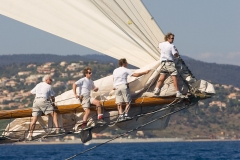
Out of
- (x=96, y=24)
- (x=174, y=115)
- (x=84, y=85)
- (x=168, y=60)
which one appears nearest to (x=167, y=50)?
(x=168, y=60)

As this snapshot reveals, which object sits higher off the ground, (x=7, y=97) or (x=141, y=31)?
(x=7, y=97)

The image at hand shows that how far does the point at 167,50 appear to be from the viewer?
44.2 ft

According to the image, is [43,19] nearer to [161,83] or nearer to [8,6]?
[8,6]

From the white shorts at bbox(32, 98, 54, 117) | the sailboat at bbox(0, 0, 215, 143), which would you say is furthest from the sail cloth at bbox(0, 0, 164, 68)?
the white shorts at bbox(32, 98, 54, 117)

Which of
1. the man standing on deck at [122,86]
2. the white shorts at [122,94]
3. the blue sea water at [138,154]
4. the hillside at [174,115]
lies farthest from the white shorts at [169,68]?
the hillside at [174,115]

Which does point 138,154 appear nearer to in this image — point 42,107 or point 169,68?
point 169,68

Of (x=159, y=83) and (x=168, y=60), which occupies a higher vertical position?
(x=168, y=60)

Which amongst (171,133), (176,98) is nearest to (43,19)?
(176,98)

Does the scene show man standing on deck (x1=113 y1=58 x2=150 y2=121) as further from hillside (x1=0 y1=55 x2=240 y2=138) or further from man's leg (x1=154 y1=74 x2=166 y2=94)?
hillside (x1=0 y1=55 x2=240 y2=138)

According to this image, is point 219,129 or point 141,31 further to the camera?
point 219,129

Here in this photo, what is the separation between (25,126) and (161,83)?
2346mm

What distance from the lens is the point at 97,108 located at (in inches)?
523

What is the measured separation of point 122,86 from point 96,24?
43.6 inches

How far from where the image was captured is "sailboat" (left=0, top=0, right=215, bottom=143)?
44.0 feet
